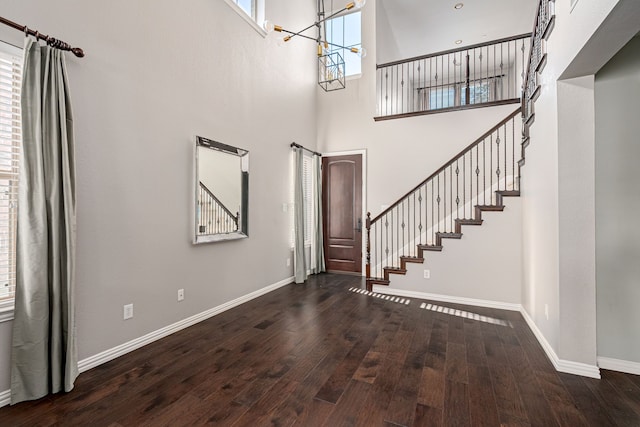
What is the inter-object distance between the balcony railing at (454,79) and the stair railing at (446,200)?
1462 millimetres

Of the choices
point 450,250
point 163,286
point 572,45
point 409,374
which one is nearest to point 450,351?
point 409,374

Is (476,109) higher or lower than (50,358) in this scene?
higher

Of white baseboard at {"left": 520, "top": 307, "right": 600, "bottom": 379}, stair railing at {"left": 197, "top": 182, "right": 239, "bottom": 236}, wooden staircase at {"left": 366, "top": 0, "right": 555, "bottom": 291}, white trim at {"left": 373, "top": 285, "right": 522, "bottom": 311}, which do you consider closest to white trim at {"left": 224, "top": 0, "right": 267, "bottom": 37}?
stair railing at {"left": 197, "top": 182, "right": 239, "bottom": 236}

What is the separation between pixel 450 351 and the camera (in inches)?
109

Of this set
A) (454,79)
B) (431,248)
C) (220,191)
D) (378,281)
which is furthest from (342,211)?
(454,79)

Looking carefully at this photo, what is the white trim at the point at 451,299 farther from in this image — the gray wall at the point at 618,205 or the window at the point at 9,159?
the window at the point at 9,159

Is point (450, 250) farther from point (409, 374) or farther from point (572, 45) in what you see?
point (572, 45)

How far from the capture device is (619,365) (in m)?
2.40

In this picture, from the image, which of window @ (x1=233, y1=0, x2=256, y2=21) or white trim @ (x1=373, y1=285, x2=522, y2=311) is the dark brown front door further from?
window @ (x1=233, y1=0, x2=256, y2=21)

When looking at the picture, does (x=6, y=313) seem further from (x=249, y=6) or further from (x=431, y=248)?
(x=249, y=6)

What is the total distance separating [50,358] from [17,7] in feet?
7.86

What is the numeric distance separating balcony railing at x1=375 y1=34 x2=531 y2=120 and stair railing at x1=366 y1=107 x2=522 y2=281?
57.5 inches

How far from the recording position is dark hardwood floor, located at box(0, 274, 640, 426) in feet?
6.15

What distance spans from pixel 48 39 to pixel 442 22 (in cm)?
733
